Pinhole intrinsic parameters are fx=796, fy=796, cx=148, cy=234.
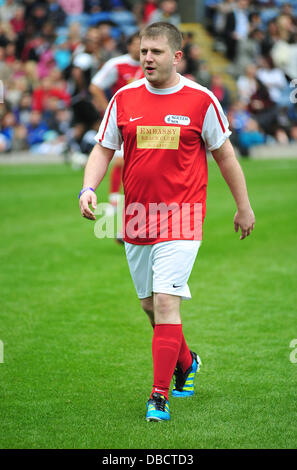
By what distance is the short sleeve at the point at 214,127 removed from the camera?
15.5 ft

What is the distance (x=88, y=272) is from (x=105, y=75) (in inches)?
126

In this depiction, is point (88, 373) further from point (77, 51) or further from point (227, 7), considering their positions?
point (227, 7)

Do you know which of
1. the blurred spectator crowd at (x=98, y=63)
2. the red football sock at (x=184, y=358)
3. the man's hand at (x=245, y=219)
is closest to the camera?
the man's hand at (x=245, y=219)

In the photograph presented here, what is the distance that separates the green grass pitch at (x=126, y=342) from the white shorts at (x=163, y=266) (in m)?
0.74

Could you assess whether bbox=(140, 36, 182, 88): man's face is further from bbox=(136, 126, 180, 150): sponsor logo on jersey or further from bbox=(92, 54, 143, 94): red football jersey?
bbox=(92, 54, 143, 94): red football jersey

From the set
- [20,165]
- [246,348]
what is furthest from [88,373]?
[20,165]

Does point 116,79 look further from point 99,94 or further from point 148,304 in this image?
point 148,304

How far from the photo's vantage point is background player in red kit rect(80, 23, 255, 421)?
4648mm

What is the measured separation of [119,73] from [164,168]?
6078 millimetres

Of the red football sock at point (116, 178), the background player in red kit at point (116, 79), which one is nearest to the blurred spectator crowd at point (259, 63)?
the background player in red kit at point (116, 79)

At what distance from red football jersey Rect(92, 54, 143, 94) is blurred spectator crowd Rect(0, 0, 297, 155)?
7344 millimetres

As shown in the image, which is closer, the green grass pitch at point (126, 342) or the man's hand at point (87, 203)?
the green grass pitch at point (126, 342)

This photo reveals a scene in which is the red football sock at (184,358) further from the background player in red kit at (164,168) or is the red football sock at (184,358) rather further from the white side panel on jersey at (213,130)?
the white side panel on jersey at (213,130)

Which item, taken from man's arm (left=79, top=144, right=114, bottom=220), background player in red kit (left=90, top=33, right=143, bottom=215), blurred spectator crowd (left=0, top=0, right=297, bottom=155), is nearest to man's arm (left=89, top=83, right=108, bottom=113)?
background player in red kit (left=90, top=33, right=143, bottom=215)
